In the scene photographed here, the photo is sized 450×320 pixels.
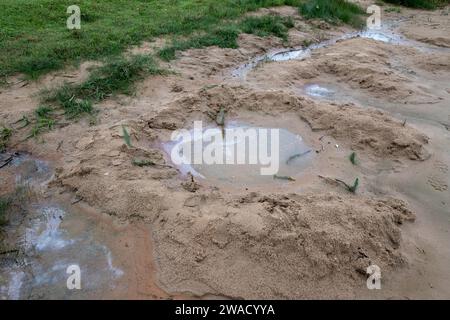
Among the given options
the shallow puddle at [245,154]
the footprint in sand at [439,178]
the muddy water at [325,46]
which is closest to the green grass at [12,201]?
the shallow puddle at [245,154]

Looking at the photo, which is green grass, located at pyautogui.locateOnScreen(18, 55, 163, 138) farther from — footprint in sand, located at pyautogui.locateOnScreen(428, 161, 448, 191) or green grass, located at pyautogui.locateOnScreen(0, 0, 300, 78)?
footprint in sand, located at pyautogui.locateOnScreen(428, 161, 448, 191)

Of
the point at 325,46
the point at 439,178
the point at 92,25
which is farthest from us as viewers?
the point at 325,46

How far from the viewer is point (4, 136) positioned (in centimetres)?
425

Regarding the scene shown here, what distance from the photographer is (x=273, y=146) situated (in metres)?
4.23

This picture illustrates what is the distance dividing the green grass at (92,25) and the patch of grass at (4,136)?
1.32 metres

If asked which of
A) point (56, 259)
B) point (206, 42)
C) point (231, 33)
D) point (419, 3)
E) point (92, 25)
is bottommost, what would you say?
point (56, 259)

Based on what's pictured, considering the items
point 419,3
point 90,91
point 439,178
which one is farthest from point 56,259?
point 419,3

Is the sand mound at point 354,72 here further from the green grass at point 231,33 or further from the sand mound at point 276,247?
the sand mound at point 276,247

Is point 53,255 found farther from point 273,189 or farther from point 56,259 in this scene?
point 273,189

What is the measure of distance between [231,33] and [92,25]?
2.29 metres

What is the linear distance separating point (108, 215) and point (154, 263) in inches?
25.2
